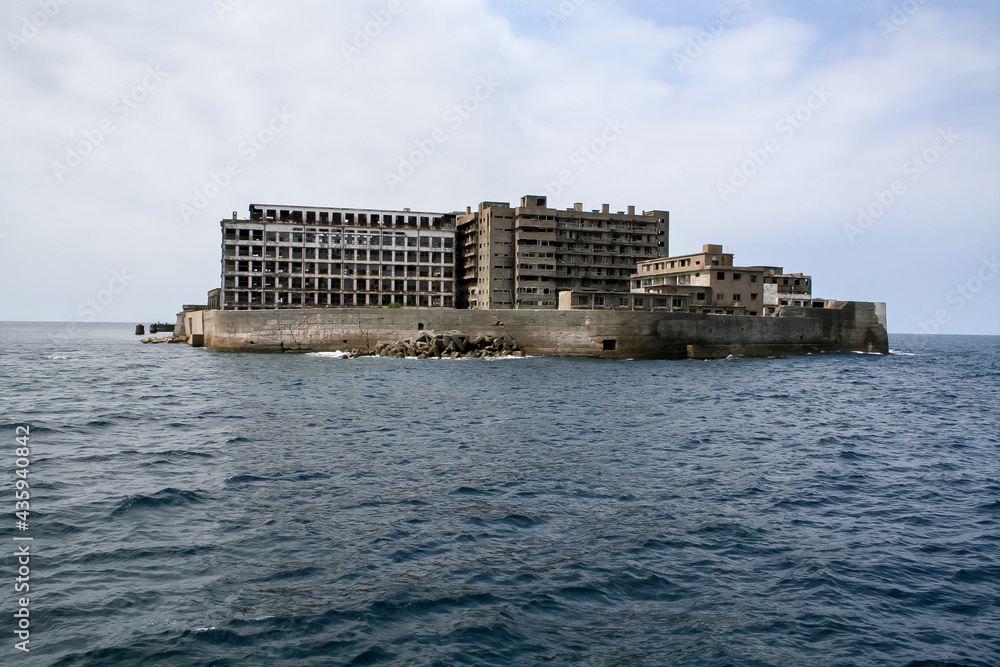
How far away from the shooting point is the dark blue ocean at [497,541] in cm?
782

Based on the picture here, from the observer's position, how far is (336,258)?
335 feet

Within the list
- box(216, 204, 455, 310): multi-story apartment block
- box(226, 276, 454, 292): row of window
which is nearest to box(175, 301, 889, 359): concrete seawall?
box(226, 276, 454, 292): row of window

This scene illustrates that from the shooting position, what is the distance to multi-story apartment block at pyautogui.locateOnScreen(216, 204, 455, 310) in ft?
318

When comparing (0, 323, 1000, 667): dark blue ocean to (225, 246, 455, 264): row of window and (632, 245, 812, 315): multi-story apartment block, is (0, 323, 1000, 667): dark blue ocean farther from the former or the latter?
(225, 246, 455, 264): row of window

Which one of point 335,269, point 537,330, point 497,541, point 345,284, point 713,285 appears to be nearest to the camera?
point 497,541

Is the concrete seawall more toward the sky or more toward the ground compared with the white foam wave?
more toward the sky

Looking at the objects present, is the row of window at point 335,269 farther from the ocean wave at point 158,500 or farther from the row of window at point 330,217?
the ocean wave at point 158,500

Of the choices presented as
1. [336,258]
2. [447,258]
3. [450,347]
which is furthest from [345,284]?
[450,347]

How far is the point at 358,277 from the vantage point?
103m

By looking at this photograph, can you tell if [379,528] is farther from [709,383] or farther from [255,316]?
[255,316]

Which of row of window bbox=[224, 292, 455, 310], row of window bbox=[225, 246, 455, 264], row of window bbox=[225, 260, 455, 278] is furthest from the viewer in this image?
row of window bbox=[225, 246, 455, 264]

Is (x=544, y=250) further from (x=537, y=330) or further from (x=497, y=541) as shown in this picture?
(x=497, y=541)

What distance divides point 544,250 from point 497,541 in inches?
3574

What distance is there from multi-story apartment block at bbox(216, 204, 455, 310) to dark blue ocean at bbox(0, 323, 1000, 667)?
7591 cm
